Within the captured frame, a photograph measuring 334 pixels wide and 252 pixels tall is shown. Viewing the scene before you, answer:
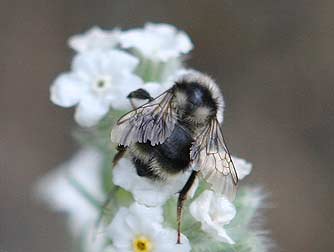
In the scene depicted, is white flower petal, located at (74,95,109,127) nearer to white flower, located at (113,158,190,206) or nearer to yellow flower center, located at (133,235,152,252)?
white flower, located at (113,158,190,206)

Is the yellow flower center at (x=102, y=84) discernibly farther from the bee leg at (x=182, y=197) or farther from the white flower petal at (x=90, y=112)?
the bee leg at (x=182, y=197)

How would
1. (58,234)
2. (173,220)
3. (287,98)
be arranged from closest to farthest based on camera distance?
(173,220), (58,234), (287,98)

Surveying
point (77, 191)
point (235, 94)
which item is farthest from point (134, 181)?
point (235, 94)

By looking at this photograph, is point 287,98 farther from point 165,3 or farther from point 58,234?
point 58,234

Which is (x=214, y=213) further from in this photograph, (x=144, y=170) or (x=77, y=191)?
(x=77, y=191)

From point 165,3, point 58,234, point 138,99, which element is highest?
point 165,3

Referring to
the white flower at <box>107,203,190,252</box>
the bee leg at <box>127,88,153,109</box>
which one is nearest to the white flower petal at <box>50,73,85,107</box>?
the bee leg at <box>127,88,153,109</box>

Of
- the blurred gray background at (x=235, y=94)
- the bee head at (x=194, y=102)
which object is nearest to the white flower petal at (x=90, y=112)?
the bee head at (x=194, y=102)

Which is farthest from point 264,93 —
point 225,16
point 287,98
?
point 225,16

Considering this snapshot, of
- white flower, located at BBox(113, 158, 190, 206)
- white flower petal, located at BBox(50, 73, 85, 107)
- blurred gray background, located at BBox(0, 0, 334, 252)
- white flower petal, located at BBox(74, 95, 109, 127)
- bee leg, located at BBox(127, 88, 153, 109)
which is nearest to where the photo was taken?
white flower, located at BBox(113, 158, 190, 206)
